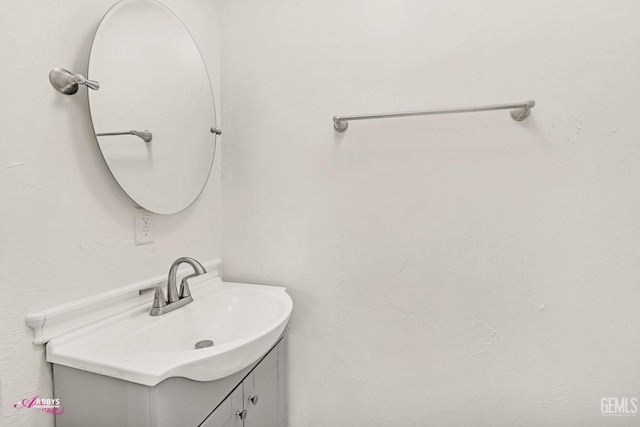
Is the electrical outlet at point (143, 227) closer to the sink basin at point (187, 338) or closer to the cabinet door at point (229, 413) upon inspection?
the sink basin at point (187, 338)

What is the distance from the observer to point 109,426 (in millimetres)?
664

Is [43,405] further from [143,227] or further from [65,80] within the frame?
[65,80]

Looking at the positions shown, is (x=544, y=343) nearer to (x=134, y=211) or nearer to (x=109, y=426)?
(x=109, y=426)

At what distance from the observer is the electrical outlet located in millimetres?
963

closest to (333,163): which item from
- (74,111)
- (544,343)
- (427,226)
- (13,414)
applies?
(427,226)

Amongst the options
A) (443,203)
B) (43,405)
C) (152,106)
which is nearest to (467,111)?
(443,203)

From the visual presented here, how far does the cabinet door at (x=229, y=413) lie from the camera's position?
0.77 metres

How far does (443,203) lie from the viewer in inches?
42.9

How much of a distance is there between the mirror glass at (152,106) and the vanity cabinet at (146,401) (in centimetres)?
49

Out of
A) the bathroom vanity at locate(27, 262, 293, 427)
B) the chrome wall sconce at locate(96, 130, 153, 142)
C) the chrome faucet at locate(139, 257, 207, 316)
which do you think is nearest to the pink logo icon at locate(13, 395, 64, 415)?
the bathroom vanity at locate(27, 262, 293, 427)

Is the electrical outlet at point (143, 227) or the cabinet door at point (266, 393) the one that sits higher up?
the electrical outlet at point (143, 227)

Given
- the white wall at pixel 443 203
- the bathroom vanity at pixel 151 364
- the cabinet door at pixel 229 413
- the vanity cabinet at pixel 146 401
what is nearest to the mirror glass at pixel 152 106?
the white wall at pixel 443 203

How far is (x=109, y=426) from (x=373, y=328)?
2.72 feet

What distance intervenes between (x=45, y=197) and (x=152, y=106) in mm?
424
